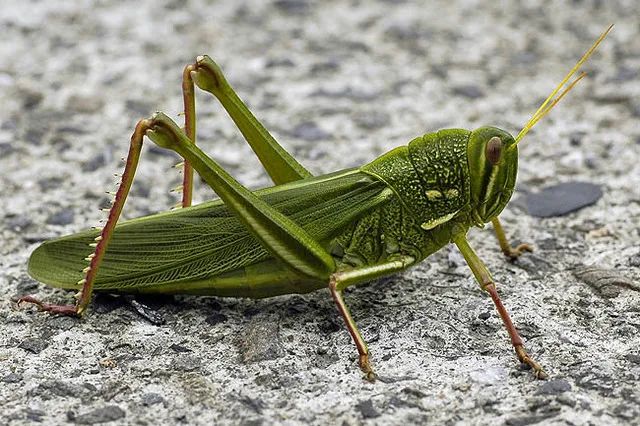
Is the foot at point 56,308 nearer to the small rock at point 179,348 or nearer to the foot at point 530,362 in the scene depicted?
the small rock at point 179,348

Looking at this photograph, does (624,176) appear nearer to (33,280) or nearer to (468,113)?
(468,113)

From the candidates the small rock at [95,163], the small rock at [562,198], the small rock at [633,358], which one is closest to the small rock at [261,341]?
the small rock at [633,358]

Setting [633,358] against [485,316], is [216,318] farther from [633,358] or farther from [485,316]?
[633,358]

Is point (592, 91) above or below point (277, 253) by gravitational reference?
above

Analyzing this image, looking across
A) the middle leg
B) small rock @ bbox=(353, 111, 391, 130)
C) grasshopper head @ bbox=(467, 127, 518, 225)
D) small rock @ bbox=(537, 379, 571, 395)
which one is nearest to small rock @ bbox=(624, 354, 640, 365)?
small rock @ bbox=(537, 379, 571, 395)

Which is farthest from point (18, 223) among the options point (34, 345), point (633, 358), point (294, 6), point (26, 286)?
point (294, 6)

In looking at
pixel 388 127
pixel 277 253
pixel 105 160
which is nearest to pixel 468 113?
pixel 388 127
